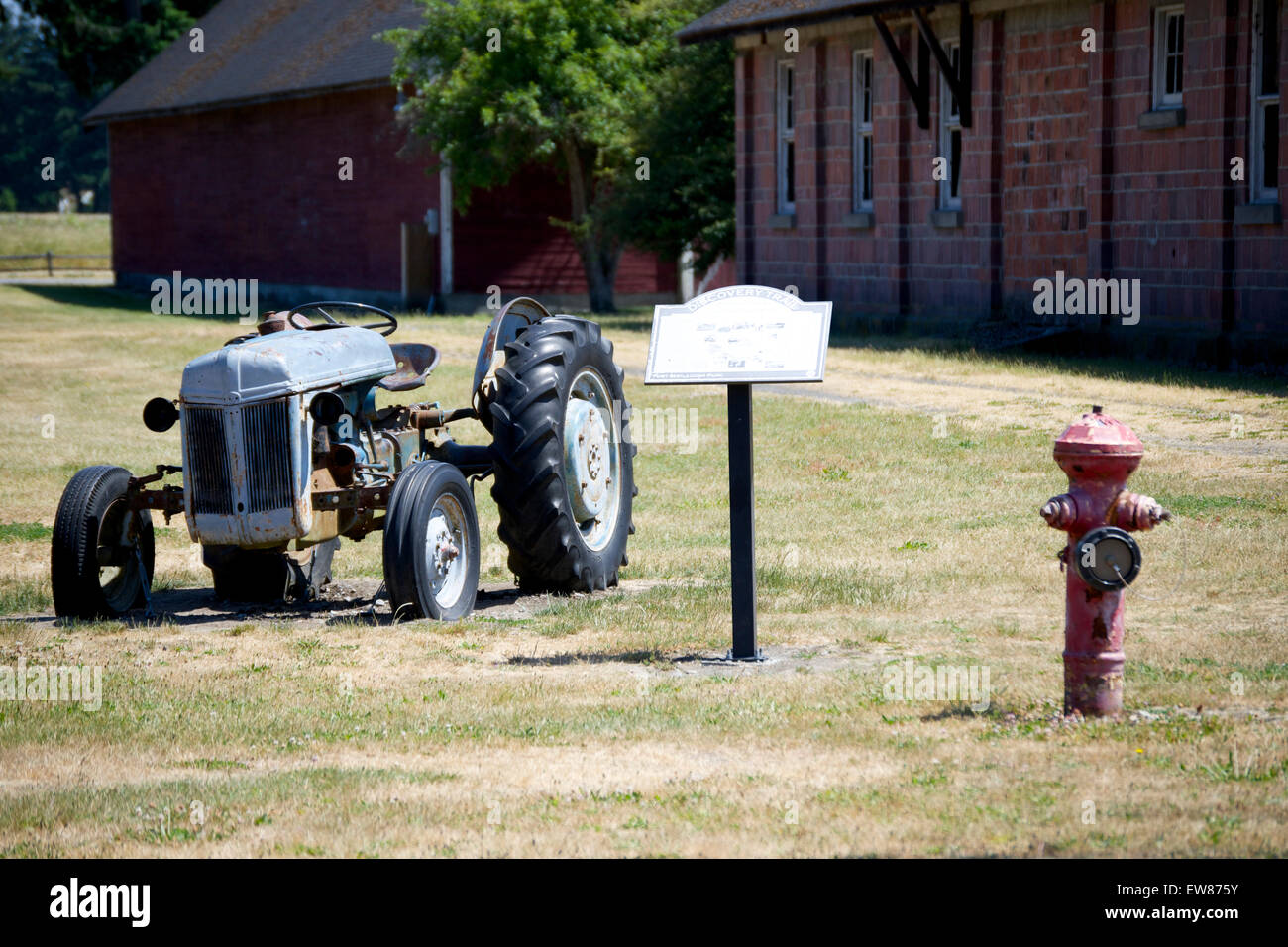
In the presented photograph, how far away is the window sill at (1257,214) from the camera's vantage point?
1861 cm

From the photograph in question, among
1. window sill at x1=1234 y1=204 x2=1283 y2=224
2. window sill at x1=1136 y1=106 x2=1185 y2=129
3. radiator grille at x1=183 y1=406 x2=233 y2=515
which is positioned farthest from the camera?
window sill at x1=1136 y1=106 x2=1185 y2=129

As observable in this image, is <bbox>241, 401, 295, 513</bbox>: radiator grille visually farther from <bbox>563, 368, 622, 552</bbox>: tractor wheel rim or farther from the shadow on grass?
<bbox>563, 368, 622, 552</bbox>: tractor wheel rim

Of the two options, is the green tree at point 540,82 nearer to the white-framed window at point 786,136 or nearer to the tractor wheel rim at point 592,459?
the white-framed window at point 786,136

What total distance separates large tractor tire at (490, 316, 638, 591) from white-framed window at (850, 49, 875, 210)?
16953 mm

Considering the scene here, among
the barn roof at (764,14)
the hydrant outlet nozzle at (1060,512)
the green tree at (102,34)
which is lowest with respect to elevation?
the hydrant outlet nozzle at (1060,512)

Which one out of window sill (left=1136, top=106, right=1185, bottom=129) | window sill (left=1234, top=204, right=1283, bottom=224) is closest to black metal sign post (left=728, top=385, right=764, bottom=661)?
window sill (left=1234, top=204, right=1283, bottom=224)

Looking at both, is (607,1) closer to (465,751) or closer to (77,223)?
(465,751)

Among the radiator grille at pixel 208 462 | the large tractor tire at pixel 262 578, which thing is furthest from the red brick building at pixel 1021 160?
the radiator grille at pixel 208 462

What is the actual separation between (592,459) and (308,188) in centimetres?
3256

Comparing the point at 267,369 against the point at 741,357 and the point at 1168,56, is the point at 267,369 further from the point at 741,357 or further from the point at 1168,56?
the point at 1168,56

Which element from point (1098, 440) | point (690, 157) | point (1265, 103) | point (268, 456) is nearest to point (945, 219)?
point (1265, 103)

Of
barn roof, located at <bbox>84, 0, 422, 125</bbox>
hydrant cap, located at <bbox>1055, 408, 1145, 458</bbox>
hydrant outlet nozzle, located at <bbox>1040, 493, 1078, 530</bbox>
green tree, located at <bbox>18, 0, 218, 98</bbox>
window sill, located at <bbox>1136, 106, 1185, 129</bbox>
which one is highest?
green tree, located at <bbox>18, 0, 218, 98</bbox>

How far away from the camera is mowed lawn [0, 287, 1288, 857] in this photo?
5.35 metres

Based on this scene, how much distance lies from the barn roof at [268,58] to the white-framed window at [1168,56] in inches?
805
